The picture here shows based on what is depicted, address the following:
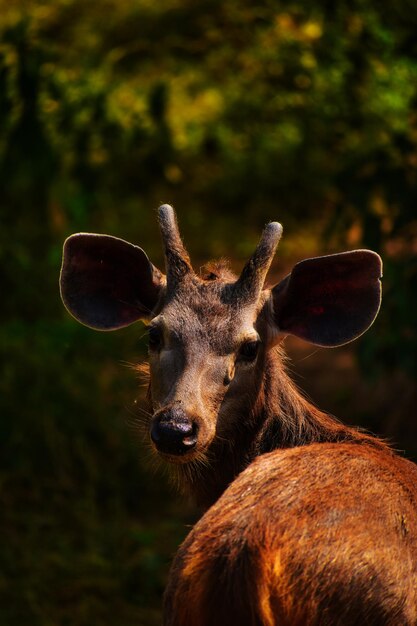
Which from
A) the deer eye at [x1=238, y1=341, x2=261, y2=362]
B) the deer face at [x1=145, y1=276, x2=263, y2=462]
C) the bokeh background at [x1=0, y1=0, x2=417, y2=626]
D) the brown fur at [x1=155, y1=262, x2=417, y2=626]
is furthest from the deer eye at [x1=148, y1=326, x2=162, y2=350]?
the bokeh background at [x1=0, y1=0, x2=417, y2=626]

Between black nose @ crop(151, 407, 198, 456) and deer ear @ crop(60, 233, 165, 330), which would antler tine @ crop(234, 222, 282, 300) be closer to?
deer ear @ crop(60, 233, 165, 330)

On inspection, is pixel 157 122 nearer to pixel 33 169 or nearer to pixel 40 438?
pixel 33 169

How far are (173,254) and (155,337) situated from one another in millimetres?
367

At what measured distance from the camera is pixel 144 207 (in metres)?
12.2

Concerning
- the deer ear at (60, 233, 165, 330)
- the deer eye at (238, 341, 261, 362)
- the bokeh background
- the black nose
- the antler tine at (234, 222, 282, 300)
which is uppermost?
the antler tine at (234, 222, 282, 300)

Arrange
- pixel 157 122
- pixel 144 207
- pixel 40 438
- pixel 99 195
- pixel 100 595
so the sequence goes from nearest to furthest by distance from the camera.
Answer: pixel 100 595
pixel 40 438
pixel 157 122
pixel 99 195
pixel 144 207

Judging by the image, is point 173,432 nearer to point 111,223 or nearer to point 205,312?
point 205,312

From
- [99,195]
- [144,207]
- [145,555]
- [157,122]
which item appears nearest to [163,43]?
[157,122]

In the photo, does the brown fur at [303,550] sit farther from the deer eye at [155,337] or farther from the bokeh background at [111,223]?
the bokeh background at [111,223]

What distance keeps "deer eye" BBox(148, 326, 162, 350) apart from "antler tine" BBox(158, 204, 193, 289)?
214mm

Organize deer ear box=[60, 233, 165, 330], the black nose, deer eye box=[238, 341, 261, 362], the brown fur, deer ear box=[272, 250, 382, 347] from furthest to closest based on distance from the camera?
1. deer ear box=[60, 233, 165, 330]
2. deer ear box=[272, 250, 382, 347]
3. deer eye box=[238, 341, 261, 362]
4. the black nose
5. the brown fur

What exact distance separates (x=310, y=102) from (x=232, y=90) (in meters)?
1.49

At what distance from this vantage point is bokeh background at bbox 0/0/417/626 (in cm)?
729

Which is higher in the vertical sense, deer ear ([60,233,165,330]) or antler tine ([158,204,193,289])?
antler tine ([158,204,193,289])
